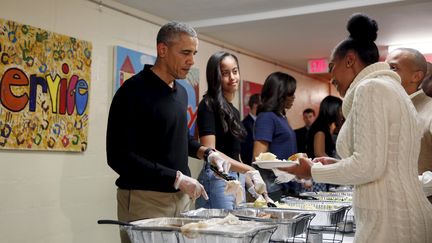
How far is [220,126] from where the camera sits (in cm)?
253

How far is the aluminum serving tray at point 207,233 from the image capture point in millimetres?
1142

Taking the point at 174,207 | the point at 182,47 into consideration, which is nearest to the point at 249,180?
the point at 174,207

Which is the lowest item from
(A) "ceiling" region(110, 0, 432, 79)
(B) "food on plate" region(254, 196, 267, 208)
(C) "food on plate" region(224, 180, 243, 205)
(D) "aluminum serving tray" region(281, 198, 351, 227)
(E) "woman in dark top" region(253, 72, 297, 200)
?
(D) "aluminum serving tray" region(281, 198, 351, 227)

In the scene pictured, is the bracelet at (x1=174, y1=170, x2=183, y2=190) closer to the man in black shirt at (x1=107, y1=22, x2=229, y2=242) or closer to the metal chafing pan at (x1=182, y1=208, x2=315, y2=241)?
the man in black shirt at (x1=107, y1=22, x2=229, y2=242)

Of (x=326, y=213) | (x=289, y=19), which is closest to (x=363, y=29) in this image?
(x=326, y=213)

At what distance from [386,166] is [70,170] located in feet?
8.41

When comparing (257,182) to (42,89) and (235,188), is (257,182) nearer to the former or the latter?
(235,188)

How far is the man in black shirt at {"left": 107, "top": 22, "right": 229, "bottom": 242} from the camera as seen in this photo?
1774 millimetres

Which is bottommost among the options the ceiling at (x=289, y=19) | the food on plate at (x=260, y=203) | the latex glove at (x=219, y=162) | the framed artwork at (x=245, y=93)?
the food on plate at (x=260, y=203)

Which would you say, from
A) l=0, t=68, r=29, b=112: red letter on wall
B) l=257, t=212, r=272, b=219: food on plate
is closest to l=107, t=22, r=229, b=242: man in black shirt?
l=257, t=212, r=272, b=219: food on plate

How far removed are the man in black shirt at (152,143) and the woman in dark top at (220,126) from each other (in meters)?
0.38

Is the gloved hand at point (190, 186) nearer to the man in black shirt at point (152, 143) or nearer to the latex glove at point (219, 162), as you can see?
the man in black shirt at point (152, 143)

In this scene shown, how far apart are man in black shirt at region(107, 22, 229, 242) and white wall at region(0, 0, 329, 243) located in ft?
4.68

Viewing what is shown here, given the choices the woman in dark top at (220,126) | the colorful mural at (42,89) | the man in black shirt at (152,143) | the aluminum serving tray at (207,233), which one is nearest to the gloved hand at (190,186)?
the man in black shirt at (152,143)
